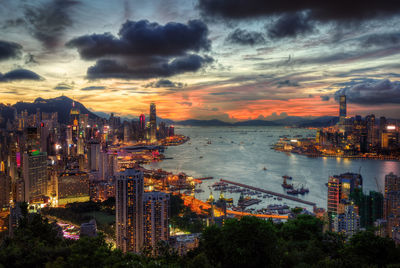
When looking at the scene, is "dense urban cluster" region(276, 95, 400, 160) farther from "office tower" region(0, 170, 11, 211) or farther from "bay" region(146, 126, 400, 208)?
"office tower" region(0, 170, 11, 211)

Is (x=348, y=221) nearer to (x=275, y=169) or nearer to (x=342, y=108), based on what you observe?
(x=275, y=169)

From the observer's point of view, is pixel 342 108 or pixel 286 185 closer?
pixel 286 185

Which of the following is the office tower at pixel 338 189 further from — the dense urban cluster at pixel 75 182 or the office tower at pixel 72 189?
the office tower at pixel 72 189

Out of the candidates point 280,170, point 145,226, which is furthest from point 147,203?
point 280,170

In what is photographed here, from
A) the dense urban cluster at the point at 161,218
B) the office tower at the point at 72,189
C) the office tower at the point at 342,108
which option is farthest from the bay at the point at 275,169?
the office tower at the point at 342,108

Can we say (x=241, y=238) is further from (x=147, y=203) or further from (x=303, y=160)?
(x=303, y=160)

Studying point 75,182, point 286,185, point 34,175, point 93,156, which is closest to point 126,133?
point 93,156

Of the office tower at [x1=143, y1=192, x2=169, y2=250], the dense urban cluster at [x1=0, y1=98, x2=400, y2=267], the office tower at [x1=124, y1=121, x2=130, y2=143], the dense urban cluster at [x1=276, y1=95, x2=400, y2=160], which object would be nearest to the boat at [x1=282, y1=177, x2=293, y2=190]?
the dense urban cluster at [x1=0, y1=98, x2=400, y2=267]
